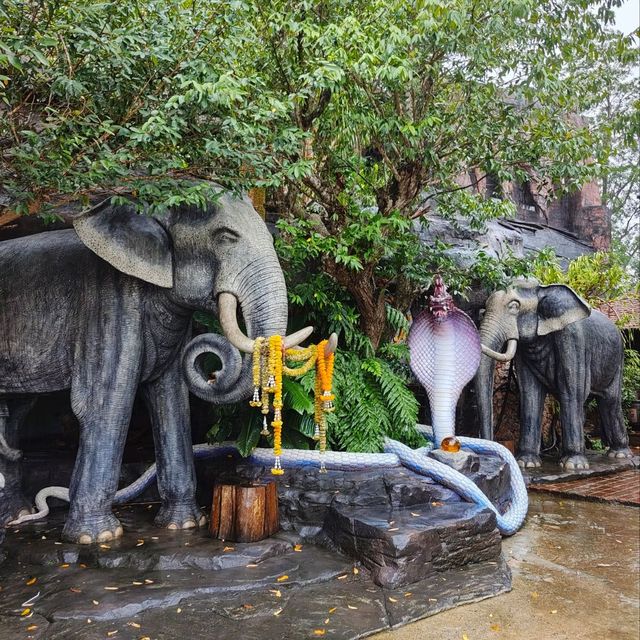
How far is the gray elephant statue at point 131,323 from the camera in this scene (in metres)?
4.24

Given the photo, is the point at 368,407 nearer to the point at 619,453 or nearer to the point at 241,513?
the point at 241,513

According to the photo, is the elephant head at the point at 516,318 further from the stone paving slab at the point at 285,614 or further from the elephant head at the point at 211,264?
the elephant head at the point at 211,264

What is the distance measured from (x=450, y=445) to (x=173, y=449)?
2247mm

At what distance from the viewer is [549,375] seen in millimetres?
8320

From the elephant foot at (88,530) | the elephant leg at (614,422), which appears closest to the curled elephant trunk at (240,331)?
the elephant foot at (88,530)

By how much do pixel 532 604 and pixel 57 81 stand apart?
3959mm

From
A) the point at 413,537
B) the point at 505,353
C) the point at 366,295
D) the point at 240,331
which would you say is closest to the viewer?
the point at 413,537

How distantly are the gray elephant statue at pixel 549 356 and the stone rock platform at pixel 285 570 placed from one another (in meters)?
3.03

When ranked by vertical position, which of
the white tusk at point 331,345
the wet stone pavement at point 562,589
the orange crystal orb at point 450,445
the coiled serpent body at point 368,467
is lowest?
the wet stone pavement at point 562,589

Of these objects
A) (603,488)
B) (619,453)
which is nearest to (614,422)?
(619,453)

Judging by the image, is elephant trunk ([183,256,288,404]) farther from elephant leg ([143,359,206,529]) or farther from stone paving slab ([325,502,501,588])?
stone paving slab ([325,502,501,588])

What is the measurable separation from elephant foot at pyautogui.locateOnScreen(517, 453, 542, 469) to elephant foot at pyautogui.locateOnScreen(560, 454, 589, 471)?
0.99 ft

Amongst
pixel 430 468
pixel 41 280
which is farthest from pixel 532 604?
pixel 41 280

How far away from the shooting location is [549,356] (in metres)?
8.29
